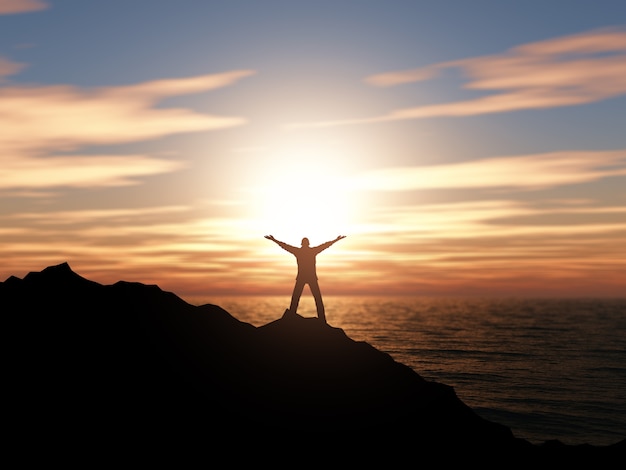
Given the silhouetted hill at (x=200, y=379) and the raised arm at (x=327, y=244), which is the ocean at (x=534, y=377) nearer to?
the silhouetted hill at (x=200, y=379)

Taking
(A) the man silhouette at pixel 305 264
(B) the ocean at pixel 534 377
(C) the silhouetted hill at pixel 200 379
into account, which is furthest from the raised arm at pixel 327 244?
(B) the ocean at pixel 534 377

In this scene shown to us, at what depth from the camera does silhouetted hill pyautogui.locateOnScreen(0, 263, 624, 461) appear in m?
13.0

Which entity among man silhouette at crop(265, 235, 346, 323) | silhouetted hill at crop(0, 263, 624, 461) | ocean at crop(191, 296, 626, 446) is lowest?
ocean at crop(191, 296, 626, 446)

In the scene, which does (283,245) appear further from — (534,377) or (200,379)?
(534,377)

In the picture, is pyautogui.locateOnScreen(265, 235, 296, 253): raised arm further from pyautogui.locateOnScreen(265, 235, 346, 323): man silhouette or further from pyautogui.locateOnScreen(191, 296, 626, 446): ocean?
pyautogui.locateOnScreen(191, 296, 626, 446): ocean

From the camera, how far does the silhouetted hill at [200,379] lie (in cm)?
1301

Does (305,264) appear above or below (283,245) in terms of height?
below

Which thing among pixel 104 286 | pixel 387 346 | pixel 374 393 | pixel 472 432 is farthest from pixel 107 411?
pixel 387 346

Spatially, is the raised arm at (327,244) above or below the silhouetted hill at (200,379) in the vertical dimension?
above

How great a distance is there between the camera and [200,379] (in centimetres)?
1430

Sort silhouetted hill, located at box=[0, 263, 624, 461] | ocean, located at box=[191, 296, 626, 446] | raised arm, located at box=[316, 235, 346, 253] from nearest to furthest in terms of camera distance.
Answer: silhouetted hill, located at box=[0, 263, 624, 461] < raised arm, located at box=[316, 235, 346, 253] < ocean, located at box=[191, 296, 626, 446]

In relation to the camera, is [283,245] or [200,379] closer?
[200,379]

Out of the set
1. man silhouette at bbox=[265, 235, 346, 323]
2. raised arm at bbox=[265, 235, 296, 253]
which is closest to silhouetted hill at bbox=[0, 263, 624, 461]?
man silhouette at bbox=[265, 235, 346, 323]

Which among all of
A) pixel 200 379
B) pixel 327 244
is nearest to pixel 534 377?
pixel 327 244
